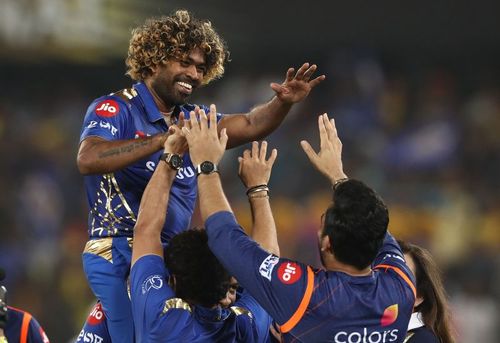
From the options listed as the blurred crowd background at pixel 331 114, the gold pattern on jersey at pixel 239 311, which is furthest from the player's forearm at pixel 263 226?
the blurred crowd background at pixel 331 114

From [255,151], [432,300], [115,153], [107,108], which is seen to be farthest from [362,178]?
[115,153]

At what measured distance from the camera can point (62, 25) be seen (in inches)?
559

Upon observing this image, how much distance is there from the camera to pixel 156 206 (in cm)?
459

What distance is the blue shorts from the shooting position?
4.94m

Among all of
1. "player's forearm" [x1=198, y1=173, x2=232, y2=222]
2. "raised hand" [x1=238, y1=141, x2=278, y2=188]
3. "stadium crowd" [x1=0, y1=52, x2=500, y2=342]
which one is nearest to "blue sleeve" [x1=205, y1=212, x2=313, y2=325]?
"player's forearm" [x1=198, y1=173, x2=232, y2=222]

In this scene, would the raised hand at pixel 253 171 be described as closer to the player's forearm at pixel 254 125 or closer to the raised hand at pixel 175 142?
the player's forearm at pixel 254 125

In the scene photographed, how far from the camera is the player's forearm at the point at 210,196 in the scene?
4363 mm

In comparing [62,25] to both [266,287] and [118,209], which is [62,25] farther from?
[266,287]

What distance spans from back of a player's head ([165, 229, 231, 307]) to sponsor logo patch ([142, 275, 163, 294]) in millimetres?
93

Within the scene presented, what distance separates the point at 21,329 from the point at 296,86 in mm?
1774

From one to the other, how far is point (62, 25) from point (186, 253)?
1030 cm

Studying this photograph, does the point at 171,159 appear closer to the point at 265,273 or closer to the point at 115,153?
the point at 115,153

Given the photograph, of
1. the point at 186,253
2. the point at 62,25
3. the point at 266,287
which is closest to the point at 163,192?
the point at 186,253

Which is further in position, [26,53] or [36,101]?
[36,101]
